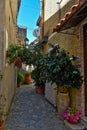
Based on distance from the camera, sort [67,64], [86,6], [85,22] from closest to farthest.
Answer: [86,6] → [85,22] → [67,64]

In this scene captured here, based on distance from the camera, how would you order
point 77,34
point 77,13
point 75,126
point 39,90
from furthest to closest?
point 39,90 → point 77,34 → point 75,126 → point 77,13

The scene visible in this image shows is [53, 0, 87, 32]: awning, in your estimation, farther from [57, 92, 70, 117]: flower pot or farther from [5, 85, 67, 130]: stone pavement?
[5, 85, 67, 130]: stone pavement

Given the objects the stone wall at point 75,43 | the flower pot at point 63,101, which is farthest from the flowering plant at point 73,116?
the flower pot at point 63,101

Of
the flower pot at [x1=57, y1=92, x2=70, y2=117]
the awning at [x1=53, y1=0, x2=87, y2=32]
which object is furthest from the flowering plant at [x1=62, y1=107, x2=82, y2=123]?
the awning at [x1=53, y1=0, x2=87, y2=32]

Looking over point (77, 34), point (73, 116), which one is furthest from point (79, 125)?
point (77, 34)

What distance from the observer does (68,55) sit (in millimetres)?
9344

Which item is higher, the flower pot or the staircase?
the flower pot

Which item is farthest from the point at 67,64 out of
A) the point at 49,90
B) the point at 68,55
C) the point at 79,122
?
the point at 49,90

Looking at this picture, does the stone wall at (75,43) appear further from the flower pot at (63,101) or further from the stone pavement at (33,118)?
the stone pavement at (33,118)

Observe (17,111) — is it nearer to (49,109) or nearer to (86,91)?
(49,109)

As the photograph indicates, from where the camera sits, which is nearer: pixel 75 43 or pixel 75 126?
pixel 75 126

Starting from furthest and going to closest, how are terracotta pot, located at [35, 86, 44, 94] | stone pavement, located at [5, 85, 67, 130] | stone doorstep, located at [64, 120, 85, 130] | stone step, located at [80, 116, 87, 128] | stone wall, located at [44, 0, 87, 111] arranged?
1. terracotta pot, located at [35, 86, 44, 94]
2. stone wall, located at [44, 0, 87, 111]
3. stone pavement, located at [5, 85, 67, 130]
4. stone step, located at [80, 116, 87, 128]
5. stone doorstep, located at [64, 120, 85, 130]

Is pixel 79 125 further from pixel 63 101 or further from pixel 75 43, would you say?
pixel 75 43

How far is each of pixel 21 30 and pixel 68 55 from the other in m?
27.0
